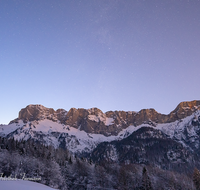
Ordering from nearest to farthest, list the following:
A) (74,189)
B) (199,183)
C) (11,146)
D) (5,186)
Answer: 1. (5,186)
2. (199,183)
3. (74,189)
4. (11,146)

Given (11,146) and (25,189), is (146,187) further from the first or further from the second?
(11,146)

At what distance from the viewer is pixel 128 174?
98.3 meters

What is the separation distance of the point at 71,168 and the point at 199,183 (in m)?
65.0

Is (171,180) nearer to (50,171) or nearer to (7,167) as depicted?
(50,171)

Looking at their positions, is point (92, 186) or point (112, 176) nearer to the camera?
point (92, 186)

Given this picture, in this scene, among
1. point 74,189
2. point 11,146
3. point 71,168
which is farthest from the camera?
point 11,146

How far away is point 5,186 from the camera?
21734mm

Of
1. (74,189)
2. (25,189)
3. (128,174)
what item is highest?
(25,189)

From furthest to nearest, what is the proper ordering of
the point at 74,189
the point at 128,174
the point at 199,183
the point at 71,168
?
the point at 71,168, the point at 128,174, the point at 74,189, the point at 199,183

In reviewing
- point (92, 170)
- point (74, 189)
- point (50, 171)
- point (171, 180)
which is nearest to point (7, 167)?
point (50, 171)

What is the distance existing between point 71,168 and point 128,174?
3229 cm

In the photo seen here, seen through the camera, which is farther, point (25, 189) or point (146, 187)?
point (146, 187)

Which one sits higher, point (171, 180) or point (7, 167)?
point (7, 167)

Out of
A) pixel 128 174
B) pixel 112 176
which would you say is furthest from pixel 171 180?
pixel 112 176
